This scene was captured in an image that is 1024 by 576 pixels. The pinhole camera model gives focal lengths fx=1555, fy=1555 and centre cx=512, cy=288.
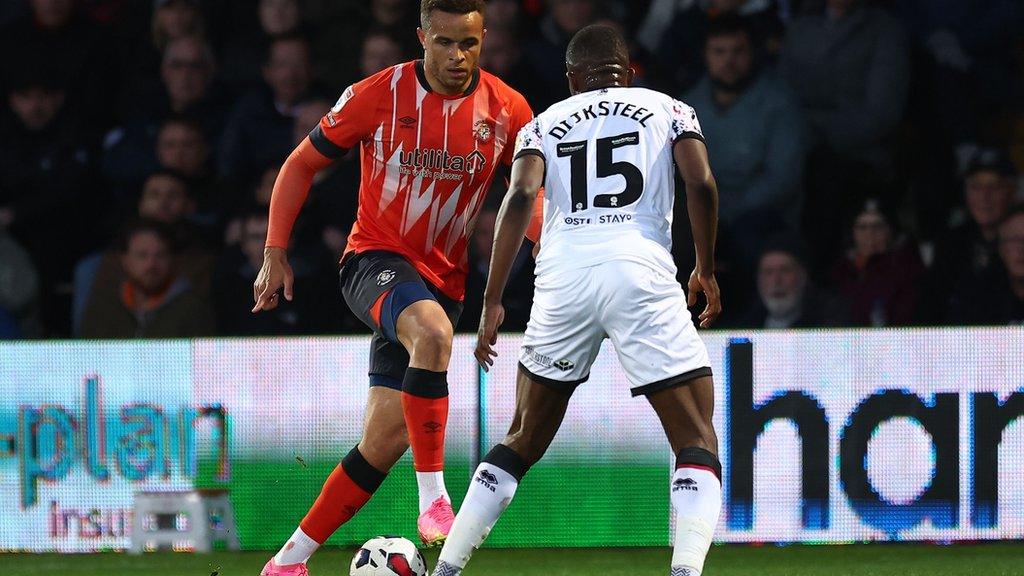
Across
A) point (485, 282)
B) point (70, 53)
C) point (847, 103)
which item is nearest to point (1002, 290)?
point (847, 103)

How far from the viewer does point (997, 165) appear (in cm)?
852

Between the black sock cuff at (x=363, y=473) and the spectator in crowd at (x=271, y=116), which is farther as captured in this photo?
the spectator in crowd at (x=271, y=116)

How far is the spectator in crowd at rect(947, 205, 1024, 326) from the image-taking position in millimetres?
8047

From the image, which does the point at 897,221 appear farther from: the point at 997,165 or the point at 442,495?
the point at 442,495

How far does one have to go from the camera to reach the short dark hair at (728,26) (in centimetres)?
879

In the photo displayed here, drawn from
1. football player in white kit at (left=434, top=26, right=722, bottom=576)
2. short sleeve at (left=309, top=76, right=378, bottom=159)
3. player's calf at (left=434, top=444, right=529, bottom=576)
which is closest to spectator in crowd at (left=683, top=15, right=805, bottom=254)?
short sleeve at (left=309, top=76, right=378, bottom=159)

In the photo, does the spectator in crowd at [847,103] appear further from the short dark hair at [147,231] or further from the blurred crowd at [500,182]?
the short dark hair at [147,231]

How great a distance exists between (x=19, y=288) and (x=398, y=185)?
4292mm

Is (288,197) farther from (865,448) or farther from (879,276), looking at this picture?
(879,276)

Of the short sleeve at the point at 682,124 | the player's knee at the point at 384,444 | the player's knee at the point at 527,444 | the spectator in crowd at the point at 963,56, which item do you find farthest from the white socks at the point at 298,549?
the spectator in crowd at the point at 963,56

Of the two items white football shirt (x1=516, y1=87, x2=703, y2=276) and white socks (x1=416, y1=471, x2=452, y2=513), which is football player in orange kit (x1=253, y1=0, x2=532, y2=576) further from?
white football shirt (x1=516, y1=87, x2=703, y2=276)

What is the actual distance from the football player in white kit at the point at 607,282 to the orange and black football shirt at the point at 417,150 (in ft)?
2.54

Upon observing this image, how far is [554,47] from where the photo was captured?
29.9 feet

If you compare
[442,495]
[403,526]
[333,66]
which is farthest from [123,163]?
[442,495]
